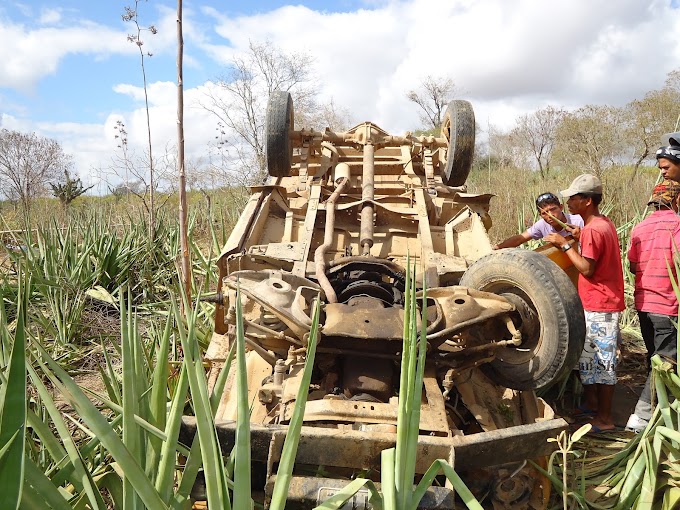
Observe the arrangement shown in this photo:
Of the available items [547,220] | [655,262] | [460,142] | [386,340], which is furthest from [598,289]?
[386,340]

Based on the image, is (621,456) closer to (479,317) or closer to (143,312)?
(479,317)

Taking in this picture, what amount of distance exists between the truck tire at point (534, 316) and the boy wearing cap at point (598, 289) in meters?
0.92

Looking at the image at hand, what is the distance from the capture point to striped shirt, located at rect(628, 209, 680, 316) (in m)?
3.27

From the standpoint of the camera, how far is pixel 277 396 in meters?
2.52

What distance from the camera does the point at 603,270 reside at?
3.49 meters

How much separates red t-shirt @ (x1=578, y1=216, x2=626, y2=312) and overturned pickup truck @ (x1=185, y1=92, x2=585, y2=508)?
2.29 feet

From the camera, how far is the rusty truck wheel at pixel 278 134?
4398mm

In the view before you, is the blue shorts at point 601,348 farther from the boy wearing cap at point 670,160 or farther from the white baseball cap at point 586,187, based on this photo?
the boy wearing cap at point 670,160

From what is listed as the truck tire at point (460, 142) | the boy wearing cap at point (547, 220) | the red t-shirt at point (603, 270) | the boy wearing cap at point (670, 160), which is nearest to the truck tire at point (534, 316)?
the red t-shirt at point (603, 270)

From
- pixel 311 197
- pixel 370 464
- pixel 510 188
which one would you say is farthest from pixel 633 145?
pixel 370 464

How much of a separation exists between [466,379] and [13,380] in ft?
7.65

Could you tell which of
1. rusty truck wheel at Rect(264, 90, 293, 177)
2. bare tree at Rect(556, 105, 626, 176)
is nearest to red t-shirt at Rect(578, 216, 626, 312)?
rusty truck wheel at Rect(264, 90, 293, 177)

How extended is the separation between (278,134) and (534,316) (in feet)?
8.43

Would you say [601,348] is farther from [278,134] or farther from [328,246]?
[278,134]
